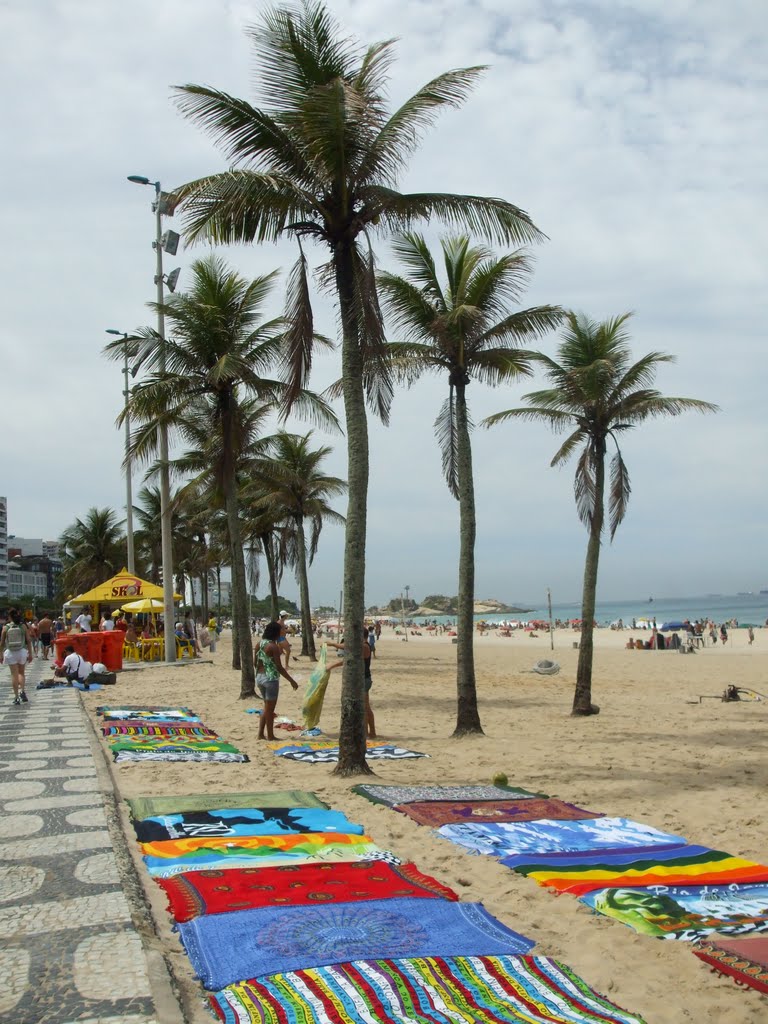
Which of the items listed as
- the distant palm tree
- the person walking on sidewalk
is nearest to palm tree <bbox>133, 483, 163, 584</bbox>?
the distant palm tree

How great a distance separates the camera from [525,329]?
508 inches

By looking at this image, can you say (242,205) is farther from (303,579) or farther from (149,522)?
(149,522)

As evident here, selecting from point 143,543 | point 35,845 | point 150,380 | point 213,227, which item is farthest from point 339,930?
point 143,543

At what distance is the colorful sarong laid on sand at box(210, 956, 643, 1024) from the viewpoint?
11.0ft

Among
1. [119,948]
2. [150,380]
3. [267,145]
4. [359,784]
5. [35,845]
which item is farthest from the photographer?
[150,380]

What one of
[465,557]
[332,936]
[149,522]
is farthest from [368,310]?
[149,522]

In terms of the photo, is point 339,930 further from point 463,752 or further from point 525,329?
point 525,329

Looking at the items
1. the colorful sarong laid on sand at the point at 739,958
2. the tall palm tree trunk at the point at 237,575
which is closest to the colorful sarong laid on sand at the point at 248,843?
the colorful sarong laid on sand at the point at 739,958

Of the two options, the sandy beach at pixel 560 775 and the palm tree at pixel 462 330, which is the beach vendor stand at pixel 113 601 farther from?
the palm tree at pixel 462 330

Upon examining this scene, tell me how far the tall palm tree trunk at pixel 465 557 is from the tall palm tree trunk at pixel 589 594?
280cm

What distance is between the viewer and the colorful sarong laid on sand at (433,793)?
24.8 ft

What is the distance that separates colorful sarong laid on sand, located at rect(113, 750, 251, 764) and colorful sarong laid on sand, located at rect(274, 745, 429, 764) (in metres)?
0.56

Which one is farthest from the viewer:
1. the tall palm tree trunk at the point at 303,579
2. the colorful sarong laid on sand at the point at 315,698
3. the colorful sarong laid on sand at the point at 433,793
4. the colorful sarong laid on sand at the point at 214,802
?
the tall palm tree trunk at the point at 303,579

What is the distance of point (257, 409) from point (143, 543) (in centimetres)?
3220
